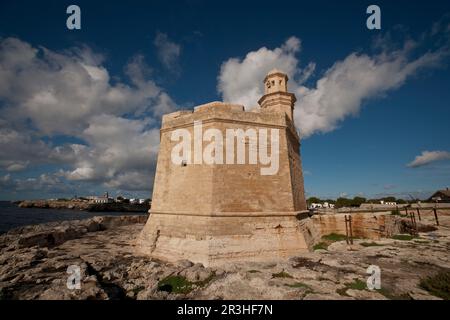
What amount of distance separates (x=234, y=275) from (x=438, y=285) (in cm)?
563

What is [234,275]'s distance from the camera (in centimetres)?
768

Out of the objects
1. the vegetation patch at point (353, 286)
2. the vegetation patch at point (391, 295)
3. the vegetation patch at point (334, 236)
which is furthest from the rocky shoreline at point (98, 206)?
the vegetation patch at point (391, 295)

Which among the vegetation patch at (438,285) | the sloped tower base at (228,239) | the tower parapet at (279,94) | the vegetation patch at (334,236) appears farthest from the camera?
the vegetation patch at (334,236)

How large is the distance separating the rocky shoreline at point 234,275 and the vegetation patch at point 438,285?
0.02 meters

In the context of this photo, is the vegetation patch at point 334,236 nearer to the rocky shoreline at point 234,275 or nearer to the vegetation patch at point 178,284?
the rocky shoreline at point 234,275

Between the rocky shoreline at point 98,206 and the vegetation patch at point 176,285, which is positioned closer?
the vegetation patch at point 176,285

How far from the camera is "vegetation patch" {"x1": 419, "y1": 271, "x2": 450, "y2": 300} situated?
20.1ft

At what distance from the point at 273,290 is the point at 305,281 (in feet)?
4.46

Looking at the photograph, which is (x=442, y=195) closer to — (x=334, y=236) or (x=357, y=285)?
(x=334, y=236)

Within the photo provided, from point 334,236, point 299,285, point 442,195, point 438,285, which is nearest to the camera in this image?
point 438,285

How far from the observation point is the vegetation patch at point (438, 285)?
242 inches

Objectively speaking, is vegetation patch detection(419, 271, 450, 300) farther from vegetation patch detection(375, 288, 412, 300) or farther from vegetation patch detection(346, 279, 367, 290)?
vegetation patch detection(346, 279, 367, 290)

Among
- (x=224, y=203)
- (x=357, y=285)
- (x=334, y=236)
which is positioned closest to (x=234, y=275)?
(x=357, y=285)
